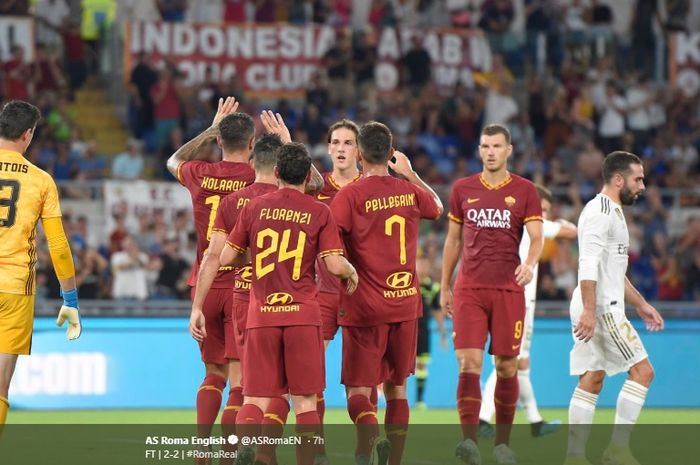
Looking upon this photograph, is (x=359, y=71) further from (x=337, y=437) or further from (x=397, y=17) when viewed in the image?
(x=337, y=437)

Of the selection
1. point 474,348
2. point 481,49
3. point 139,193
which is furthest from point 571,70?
point 474,348

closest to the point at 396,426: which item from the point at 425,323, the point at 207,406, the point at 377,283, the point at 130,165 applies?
the point at 377,283

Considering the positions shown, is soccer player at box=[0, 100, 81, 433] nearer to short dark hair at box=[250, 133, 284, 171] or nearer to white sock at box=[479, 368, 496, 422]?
short dark hair at box=[250, 133, 284, 171]

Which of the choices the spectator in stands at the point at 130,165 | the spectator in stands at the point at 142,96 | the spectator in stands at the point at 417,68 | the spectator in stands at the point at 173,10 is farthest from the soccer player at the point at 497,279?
the spectator in stands at the point at 173,10

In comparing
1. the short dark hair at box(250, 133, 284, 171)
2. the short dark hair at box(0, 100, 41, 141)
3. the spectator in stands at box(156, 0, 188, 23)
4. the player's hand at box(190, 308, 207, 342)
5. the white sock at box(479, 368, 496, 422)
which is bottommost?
the white sock at box(479, 368, 496, 422)

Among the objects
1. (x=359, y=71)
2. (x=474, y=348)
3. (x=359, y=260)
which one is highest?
(x=359, y=71)

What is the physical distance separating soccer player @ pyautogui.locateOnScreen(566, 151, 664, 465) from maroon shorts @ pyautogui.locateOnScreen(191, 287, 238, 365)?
2603 mm

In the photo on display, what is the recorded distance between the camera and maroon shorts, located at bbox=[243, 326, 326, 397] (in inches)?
356

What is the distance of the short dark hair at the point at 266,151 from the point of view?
31.1 feet

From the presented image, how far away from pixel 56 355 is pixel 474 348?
725cm

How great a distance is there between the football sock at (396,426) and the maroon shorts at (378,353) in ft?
0.54

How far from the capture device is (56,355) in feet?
54.7

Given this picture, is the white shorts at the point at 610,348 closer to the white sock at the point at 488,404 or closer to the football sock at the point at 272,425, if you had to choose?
the football sock at the point at 272,425

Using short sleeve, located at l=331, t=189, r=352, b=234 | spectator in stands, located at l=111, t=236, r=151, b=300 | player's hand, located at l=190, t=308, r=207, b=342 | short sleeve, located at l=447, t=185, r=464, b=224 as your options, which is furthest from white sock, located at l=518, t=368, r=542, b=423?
spectator in stands, located at l=111, t=236, r=151, b=300
